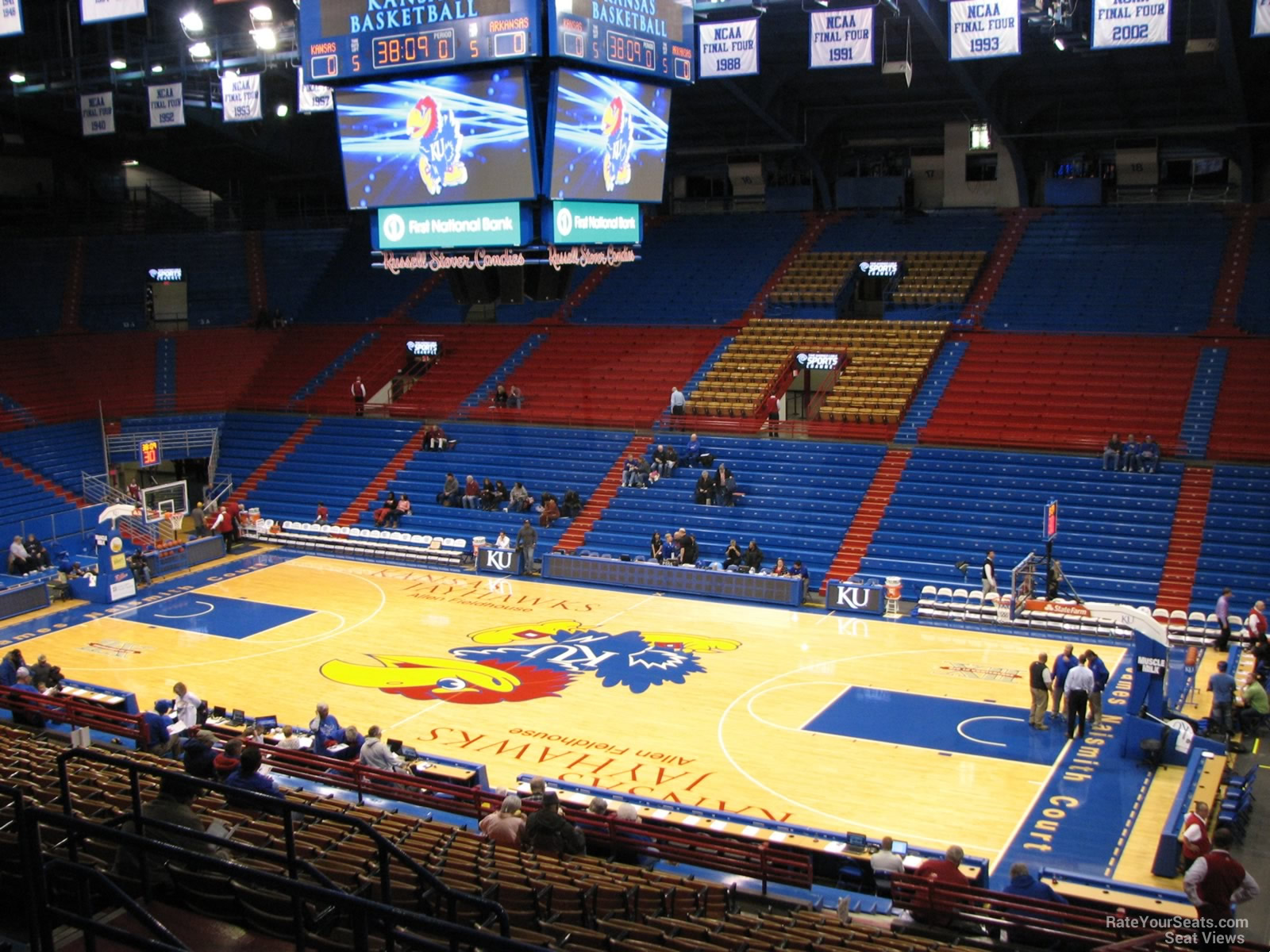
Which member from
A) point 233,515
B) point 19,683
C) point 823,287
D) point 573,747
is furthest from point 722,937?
point 823,287

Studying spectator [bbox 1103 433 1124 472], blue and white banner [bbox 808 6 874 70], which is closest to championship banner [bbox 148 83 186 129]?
blue and white banner [bbox 808 6 874 70]

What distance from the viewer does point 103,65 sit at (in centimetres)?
3388

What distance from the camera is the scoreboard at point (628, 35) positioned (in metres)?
15.7

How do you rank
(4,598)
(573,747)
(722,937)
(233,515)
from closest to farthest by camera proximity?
(722,937) < (573,747) < (4,598) < (233,515)

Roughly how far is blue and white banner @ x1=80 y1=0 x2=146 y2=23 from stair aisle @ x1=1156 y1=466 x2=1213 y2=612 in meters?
23.4

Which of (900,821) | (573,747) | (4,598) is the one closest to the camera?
(900,821)

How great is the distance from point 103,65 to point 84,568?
46.8ft

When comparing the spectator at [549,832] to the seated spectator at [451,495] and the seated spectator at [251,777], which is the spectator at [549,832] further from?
the seated spectator at [451,495]

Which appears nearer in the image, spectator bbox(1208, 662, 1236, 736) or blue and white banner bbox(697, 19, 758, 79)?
spectator bbox(1208, 662, 1236, 736)

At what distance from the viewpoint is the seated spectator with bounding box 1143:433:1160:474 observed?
28.6m

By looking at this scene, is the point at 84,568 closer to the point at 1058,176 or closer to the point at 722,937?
the point at 722,937

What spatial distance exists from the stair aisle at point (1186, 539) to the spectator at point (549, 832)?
17.3 metres

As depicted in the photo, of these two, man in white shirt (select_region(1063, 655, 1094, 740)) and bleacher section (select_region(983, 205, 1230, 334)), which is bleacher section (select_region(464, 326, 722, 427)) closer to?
bleacher section (select_region(983, 205, 1230, 334))

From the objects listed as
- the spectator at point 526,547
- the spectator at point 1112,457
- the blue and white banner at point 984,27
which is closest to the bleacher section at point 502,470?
the spectator at point 526,547
